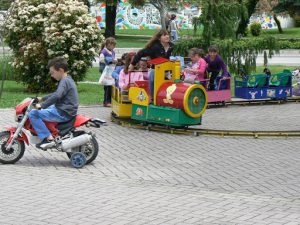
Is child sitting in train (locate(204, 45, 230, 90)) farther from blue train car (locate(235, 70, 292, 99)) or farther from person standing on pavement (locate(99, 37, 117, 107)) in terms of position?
person standing on pavement (locate(99, 37, 117, 107))

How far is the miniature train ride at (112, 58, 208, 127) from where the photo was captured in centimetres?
1392

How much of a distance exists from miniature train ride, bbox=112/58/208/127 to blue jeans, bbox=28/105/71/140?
3.39 metres

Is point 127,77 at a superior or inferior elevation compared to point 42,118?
superior

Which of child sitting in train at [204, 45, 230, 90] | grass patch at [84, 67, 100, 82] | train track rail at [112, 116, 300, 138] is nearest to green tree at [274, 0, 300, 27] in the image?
grass patch at [84, 67, 100, 82]

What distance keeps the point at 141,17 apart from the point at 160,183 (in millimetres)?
56552

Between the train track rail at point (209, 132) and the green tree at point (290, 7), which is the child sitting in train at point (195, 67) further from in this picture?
the green tree at point (290, 7)

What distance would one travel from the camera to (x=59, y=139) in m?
10.9

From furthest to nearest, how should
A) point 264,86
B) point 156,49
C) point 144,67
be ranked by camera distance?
point 264,86, point 144,67, point 156,49

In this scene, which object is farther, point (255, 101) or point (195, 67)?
point (255, 101)

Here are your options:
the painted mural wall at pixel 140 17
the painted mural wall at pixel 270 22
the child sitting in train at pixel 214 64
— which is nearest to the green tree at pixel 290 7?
the child sitting in train at pixel 214 64

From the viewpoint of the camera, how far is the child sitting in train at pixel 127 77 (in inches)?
606

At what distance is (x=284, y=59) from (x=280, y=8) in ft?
15.7

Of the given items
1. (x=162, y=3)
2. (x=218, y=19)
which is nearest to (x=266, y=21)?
(x=162, y=3)

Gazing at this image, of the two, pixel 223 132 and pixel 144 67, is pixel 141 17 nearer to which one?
pixel 144 67
